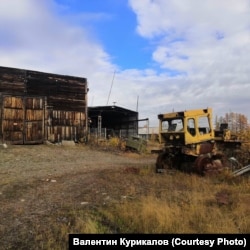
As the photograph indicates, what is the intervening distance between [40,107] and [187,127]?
52.2 ft


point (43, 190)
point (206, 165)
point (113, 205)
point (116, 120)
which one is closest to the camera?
point (113, 205)

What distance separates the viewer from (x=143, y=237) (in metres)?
7.68

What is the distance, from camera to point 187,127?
56.2ft

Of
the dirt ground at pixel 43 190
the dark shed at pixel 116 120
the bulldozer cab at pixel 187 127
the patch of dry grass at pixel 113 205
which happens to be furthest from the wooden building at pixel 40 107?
the bulldozer cab at pixel 187 127

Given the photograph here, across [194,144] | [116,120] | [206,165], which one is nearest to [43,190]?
[206,165]

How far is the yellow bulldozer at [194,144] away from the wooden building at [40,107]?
13.9m

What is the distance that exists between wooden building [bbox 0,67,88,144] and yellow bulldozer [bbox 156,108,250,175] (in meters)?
13.9

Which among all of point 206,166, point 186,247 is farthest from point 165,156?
point 186,247

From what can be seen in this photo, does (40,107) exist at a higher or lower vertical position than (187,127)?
higher

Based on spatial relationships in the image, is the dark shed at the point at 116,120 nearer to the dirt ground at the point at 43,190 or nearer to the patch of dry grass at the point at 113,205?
the dirt ground at the point at 43,190

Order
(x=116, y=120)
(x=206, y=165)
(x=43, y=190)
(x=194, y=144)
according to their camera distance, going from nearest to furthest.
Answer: (x=43, y=190)
(x=206, y=165)
(x=194, y=144)
(x=116, y=120)

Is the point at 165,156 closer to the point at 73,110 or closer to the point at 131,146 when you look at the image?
the point at 131,146

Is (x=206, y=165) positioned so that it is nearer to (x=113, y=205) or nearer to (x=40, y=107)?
(x=113, y=205)

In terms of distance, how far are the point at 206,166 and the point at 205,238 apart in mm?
9038
